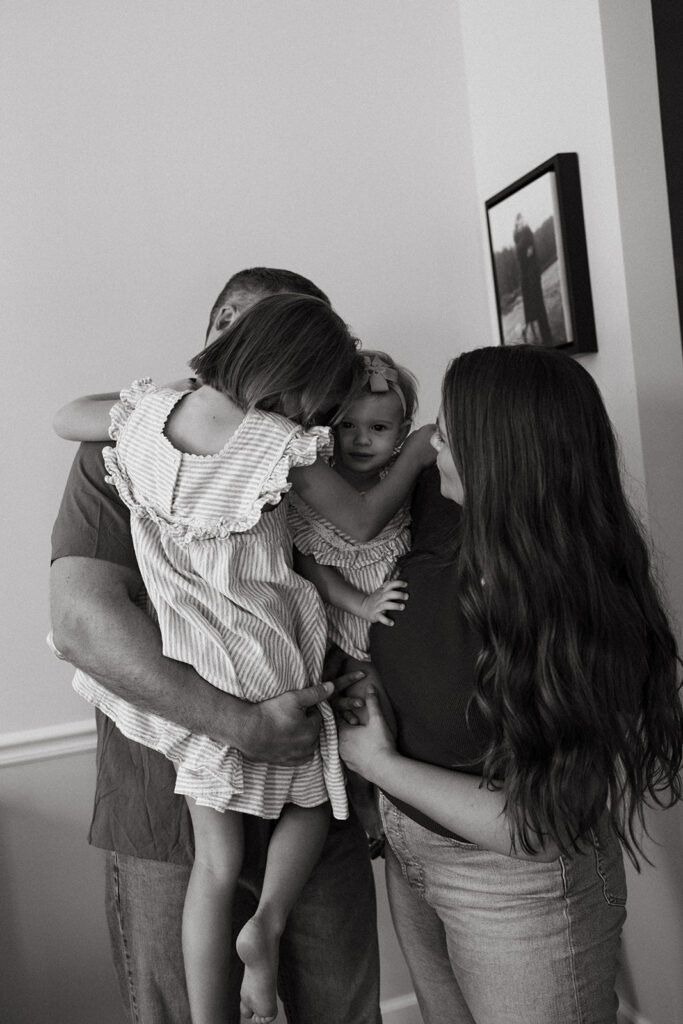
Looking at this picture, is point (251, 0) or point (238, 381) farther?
point (251, 0)

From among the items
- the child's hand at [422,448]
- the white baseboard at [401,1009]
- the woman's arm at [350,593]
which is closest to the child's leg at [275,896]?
the woman's arm at [350,593]

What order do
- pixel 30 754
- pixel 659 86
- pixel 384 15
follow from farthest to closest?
pixel 384 15 → pixel 30 754 → pixel 659 86

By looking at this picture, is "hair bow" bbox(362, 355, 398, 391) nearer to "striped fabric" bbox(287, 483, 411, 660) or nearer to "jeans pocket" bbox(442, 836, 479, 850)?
"striped fabric" bbox(287, 483, 411, 660)

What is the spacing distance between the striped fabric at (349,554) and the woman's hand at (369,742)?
139 millimetres

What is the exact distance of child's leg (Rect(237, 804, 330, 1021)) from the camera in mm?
1482

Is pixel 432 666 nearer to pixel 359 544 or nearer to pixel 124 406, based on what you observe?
pixel 359 544

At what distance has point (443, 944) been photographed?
5.24 feet

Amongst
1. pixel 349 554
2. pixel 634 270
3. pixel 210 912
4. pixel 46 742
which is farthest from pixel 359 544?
pixel 46 742

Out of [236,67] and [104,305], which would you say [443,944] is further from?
[236,67]

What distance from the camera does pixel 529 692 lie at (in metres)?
1.29

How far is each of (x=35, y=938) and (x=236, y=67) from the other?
87.8 inches

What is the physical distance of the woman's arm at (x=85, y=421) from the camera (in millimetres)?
1632

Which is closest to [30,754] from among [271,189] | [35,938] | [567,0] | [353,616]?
[35,938]

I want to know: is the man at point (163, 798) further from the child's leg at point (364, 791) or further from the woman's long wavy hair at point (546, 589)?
the woman's long wavy hair at point (546, 589)
